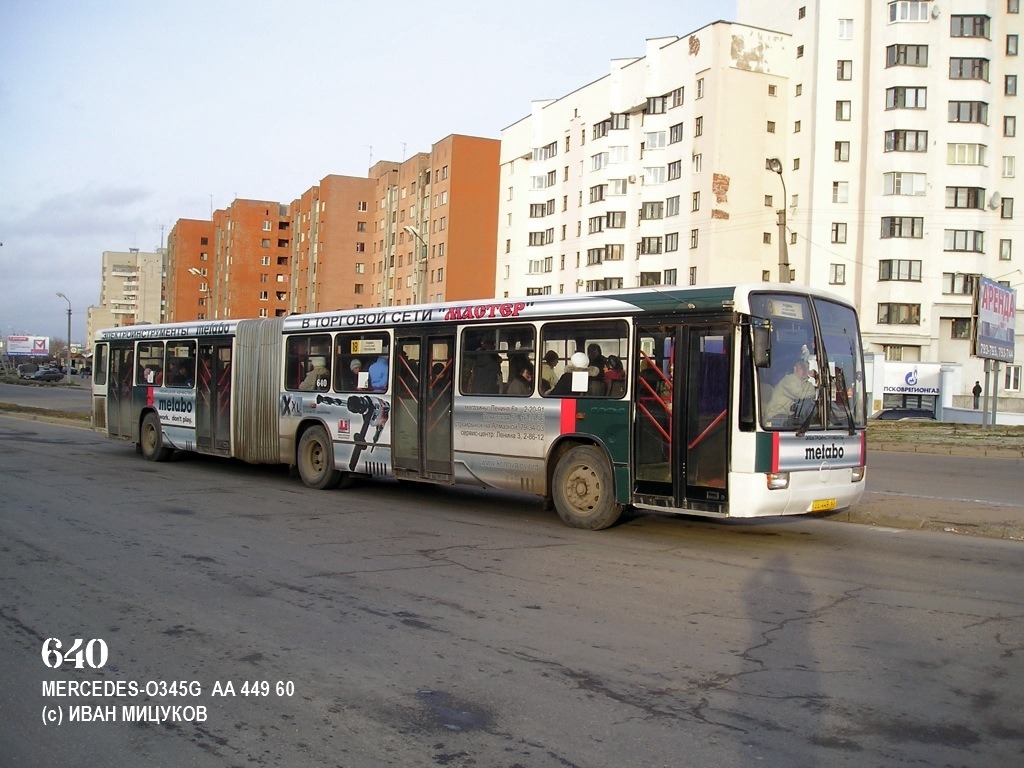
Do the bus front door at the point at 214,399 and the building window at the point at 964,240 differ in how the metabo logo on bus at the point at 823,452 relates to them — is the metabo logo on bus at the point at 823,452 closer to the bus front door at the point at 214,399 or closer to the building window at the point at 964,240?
the bus front door at the point at 214,399

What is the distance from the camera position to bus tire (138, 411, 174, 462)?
1947 centimetres

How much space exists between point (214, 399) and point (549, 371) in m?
8.62

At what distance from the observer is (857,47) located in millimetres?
60812

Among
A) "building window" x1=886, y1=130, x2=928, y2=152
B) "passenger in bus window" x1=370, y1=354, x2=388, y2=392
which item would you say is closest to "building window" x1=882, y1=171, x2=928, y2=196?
"building window" x1=886, y1=130, x2=928, y2=152

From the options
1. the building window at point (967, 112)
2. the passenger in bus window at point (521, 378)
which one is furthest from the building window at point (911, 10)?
the passenger in bus window at point (521, 378)

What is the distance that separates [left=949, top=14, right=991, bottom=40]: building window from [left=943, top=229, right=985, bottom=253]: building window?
12022mm

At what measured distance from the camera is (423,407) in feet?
44.8

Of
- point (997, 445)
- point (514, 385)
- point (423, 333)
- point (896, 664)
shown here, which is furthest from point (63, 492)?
point (997, 445)

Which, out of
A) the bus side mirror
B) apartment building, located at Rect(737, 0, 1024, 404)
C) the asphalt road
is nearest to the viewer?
the asphalt road

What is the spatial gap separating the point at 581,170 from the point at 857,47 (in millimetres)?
22352

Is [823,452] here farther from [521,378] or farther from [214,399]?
[214,399]

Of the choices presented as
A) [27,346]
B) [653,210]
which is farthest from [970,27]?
[27,346]

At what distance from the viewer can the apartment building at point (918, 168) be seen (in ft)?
194

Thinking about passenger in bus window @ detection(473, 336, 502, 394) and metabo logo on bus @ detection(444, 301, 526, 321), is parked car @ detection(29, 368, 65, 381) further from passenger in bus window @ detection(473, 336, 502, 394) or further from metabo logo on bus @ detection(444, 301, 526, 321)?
passenger in bus window @ detection(473, 336, 502, 394)
